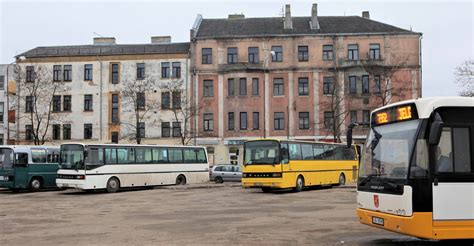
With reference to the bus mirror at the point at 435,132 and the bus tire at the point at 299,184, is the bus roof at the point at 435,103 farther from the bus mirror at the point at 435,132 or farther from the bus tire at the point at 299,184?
the bus tire at the point at 299,184

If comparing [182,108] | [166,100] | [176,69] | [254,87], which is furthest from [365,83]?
[166,100]

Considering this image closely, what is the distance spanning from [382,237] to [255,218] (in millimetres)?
5023

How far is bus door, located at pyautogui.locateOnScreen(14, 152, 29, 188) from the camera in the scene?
3064cm

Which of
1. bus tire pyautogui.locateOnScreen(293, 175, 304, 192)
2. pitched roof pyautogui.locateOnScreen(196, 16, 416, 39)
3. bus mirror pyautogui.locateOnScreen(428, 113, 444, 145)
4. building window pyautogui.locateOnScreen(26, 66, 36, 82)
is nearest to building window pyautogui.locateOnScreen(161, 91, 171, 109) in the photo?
pitched roof pyautogui.locateOnScreen(196, 16, 416, 39)

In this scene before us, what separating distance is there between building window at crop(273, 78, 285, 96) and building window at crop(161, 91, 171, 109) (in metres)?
11.2

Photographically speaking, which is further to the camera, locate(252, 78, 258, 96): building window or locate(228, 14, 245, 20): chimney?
locate(228, 14, 245, 20): chimney

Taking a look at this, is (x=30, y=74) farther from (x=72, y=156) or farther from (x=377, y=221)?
(x=377, y=221)

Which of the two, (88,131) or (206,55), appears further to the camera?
(88,131)

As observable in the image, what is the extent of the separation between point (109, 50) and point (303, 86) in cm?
2143

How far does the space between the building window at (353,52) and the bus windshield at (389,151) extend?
148 feet

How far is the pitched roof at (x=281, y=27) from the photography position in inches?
2188

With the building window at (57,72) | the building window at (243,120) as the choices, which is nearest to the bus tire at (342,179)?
the building window at (243,120)

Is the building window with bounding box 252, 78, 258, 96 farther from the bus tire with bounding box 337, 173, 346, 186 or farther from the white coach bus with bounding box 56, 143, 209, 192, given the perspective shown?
the bus tire with bounding box 337, 173, 346, 186

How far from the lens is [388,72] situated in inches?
2082
